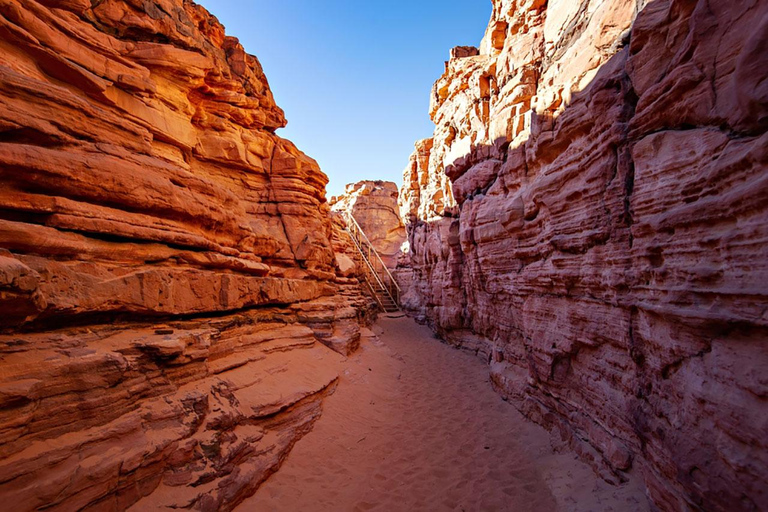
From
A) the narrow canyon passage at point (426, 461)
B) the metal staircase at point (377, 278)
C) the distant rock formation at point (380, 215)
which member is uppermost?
the distant rock formation at point (380, 215)

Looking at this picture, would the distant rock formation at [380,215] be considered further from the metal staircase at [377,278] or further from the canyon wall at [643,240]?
the canyon wall at [643,240]

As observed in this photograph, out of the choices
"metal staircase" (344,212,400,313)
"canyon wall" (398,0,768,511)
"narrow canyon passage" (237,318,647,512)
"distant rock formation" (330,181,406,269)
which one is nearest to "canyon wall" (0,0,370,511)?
"narrow canyon passage" (237,318,647,512)

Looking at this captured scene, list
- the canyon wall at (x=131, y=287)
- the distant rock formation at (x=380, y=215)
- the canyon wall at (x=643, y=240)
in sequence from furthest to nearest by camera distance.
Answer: the distant rock formation at (x=380, y=215), the canyon wall at (x=131, y=287), the canyon wall at (x=643, y=240)

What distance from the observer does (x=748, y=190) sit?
2994mm

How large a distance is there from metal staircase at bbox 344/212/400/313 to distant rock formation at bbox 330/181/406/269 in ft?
21.1

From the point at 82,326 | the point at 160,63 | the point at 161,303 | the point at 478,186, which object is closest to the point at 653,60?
the point at 478,186

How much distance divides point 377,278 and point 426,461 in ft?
56.8

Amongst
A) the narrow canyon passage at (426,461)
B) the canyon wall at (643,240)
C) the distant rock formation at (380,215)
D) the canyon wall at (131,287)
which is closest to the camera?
the canyon wall at (643,240)

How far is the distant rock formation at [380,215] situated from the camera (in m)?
33.2

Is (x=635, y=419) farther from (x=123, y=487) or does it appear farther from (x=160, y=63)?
(x=160, y=63)

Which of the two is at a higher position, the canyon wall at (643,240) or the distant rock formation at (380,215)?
the distant rock formation at (380,215)

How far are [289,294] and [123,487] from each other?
19.9 ft

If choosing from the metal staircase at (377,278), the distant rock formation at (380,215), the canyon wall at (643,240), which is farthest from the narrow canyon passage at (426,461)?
the distant rock formation at (380,215)

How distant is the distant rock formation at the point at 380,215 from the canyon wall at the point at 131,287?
23768mm
